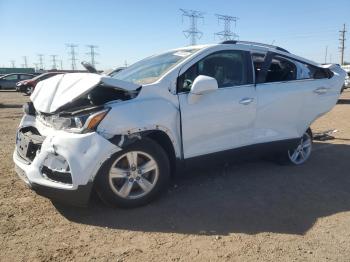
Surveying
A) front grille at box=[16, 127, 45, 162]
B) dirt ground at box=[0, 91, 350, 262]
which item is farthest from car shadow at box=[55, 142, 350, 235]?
front grille at box=[16, 127, 45, 162]

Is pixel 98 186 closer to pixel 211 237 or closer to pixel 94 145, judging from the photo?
pixel 94 145

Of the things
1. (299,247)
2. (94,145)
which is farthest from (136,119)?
(299,247)

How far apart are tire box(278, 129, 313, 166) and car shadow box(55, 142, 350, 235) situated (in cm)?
11

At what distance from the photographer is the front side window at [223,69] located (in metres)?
4.65

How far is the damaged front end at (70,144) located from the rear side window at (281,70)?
2.12m

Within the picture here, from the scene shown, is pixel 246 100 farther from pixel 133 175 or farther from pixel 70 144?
pixel 70 144

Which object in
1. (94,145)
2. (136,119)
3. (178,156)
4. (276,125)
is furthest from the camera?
(276,125)

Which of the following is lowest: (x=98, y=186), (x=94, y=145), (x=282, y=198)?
(x=282, y=198)

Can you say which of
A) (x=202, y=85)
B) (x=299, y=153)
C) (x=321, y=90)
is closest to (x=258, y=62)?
(x=321, y=90)

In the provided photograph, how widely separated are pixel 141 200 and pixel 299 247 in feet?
5.40

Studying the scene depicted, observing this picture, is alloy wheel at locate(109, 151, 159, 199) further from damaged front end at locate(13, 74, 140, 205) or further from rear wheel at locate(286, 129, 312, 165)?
rear wheel at locate(286, 129, 312, 165)

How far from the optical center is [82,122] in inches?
151

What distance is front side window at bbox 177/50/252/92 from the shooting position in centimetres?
465

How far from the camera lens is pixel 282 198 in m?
4.57
